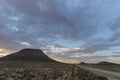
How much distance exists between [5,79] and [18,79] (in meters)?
1.73

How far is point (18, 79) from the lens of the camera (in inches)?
1110

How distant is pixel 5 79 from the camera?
2783 cm

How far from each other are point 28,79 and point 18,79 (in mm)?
1419

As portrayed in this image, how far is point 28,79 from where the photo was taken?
2800 centimetres

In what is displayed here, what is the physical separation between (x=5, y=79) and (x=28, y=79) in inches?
122
